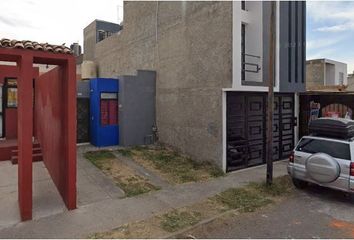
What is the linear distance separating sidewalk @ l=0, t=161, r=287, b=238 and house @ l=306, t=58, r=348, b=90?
20084mm

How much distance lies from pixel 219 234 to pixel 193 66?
23.3ft

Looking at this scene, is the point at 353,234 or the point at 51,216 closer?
the point at 353,234

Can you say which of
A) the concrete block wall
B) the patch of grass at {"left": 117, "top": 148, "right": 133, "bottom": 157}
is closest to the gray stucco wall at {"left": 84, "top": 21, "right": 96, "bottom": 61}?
the patch of grass at {"left": 117, "top": 148, "right": 133, "bottom": 157}

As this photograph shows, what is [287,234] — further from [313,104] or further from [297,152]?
[313,104]

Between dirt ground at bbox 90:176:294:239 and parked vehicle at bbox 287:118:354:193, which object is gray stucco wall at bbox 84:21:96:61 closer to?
dirt ground at bbox 90:176:294:239

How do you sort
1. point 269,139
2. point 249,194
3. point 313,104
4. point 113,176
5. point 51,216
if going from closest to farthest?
point 51,216 → point 249,194 → point 269,139 → point 113,176 → point 313,104

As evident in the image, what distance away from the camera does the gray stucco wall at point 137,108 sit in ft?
44.4

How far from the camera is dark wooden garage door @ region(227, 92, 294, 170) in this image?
1062cm

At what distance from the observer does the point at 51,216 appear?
6.40 metres

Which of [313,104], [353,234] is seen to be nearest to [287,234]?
[353,234]

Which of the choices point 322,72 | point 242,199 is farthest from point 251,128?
point 322,72

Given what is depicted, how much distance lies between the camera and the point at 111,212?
21.8 feet

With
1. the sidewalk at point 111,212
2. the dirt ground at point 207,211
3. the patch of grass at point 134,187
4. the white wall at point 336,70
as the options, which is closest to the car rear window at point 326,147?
the dirt ground at point 207,211

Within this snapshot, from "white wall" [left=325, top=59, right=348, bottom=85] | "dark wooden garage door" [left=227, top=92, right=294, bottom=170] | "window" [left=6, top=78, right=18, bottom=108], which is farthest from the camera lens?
"white wall" [left=325, top=59, right=348, bottom=85]
